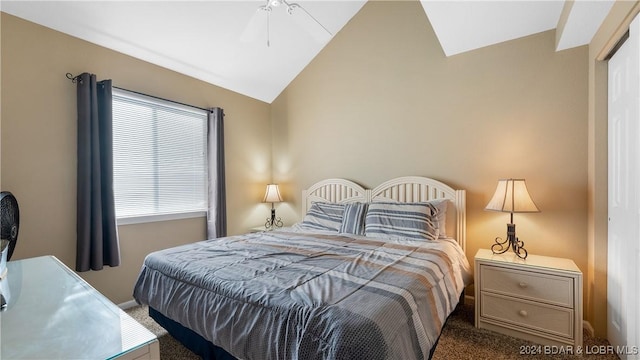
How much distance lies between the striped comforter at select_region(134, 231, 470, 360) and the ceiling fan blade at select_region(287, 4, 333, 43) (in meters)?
2.38

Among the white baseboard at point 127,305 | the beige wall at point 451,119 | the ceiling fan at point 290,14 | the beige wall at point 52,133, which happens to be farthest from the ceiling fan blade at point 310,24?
the white baseboard at point 127,305

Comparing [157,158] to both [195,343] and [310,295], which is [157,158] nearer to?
[195,343]

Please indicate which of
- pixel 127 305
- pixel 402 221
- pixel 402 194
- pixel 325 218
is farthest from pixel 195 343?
pixel 402 194

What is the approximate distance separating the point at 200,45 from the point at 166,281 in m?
2.33

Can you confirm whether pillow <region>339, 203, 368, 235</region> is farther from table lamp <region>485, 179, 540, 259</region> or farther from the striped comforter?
table lamp <region>485, 179, 540, 259</region>

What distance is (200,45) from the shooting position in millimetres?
2920

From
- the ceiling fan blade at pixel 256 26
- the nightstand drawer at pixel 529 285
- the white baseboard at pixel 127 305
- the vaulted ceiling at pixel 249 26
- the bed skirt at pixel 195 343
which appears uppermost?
the ceiling fan blade at pixel 256 26

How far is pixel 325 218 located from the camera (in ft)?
9.99

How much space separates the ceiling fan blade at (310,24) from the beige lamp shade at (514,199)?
8.24 ft

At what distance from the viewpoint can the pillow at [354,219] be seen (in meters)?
2.76

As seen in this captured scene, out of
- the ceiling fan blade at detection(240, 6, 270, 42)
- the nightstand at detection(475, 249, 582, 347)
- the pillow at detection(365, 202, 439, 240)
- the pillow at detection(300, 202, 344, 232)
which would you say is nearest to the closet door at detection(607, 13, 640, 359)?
the nightstand at detection(475, 249, 582, 347)

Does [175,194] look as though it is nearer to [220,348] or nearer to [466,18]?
[220,348]

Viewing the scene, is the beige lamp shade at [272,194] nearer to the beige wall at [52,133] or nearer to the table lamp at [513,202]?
the beige wall at [52,133]

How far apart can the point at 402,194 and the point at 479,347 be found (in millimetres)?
1479
